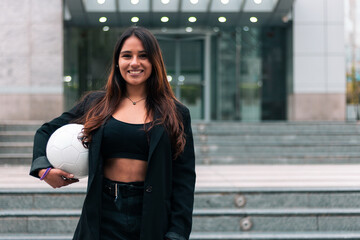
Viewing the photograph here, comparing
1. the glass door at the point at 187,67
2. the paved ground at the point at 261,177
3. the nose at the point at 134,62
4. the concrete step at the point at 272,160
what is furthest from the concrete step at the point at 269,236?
the glass door at the point at 187,67

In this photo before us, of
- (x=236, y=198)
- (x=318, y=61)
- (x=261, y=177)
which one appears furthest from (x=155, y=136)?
(x=318, y=61)

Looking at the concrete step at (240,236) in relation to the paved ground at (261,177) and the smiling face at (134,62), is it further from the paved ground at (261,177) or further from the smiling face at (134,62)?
the smiling face at (134,62)

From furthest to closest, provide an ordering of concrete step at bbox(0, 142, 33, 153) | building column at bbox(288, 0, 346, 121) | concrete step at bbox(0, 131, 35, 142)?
1. building column at bbox(288, 0, 346, 121)
2. concrete step at bbox(0, 131, 35, 142)
3. concrete step at bbox(0, 142, 33, 153)

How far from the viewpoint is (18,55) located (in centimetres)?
1490

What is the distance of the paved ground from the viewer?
6.75 metres

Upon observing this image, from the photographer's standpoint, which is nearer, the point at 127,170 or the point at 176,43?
the point at 127,170

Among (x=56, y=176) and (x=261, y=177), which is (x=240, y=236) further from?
(x=56, y=176)

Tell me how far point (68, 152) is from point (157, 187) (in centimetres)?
53

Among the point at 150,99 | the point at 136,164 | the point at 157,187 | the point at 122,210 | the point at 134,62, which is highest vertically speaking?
the point at 134,62

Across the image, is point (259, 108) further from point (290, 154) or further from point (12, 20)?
point (12, 20)

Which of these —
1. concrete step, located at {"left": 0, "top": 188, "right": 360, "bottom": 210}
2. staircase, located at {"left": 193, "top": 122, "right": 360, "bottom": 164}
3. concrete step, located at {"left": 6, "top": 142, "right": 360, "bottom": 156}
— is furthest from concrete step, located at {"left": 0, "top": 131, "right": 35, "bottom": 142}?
concrete step, located at {"left": 0, "top": 188, "right": 360, "bottom": 210}

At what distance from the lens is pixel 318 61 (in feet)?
51.3

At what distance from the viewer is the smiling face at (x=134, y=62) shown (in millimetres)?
2742

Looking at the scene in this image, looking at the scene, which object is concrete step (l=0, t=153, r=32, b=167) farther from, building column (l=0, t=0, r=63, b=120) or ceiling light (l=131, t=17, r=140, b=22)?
ceiling light (l=131, t=17, r=140, b=22)
